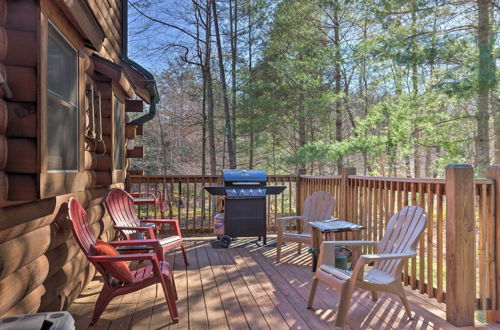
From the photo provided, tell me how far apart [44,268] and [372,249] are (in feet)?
11.3

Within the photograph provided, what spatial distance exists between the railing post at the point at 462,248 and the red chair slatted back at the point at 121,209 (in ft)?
10.7

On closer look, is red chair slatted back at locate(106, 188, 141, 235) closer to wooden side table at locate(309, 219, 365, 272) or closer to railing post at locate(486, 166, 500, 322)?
wooden side table at locate(309, 219, 365, 272)

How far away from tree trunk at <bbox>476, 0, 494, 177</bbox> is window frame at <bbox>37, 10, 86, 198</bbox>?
6.98 m

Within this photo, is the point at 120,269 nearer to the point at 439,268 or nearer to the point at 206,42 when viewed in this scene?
the point at 439,268

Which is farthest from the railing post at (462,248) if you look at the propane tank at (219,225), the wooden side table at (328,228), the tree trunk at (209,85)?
the tree trunk at (209,85)

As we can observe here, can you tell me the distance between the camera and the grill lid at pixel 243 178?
585 cm

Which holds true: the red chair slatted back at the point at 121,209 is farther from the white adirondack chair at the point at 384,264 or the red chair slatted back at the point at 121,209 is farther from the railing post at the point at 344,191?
the railing post at the point at 344,191

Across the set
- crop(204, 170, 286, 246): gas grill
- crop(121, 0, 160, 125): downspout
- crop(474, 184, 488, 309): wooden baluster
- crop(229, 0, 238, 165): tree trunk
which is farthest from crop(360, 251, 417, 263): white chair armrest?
crop(229, 0, 238, 165): tree trunk

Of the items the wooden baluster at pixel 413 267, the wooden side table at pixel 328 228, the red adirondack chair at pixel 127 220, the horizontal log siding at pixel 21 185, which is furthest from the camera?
the red adirondack chair at pixel 127 220

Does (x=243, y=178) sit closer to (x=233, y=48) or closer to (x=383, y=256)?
(x=383, y=256)

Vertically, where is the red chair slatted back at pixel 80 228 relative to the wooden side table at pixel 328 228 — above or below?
above

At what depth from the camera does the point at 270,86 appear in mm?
12117

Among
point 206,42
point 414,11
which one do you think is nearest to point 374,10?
point 414,11

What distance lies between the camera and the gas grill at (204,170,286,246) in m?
5.83
